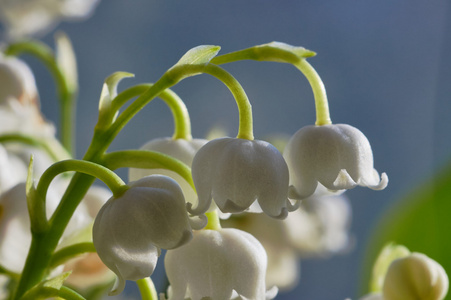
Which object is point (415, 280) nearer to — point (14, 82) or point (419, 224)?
point (14, 82)

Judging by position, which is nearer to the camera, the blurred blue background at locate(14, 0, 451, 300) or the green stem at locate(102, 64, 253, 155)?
the green stem at locate(102, 64, 253, 155)

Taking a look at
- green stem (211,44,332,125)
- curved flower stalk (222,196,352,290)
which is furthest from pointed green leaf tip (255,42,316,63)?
curved flower stalk (222,196,352,290)

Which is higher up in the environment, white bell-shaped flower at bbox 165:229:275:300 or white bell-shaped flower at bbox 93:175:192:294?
white bell-shaped flower at bbox 93:175:192:294

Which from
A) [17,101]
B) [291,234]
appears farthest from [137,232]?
[291,234]

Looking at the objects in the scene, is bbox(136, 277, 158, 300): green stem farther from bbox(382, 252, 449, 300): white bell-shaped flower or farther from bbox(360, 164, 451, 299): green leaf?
bbox(360, 164, 451, 299): green leaf

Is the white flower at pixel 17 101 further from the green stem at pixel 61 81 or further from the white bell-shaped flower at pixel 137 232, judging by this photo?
the white bell-shaped flower at pixel 137 232

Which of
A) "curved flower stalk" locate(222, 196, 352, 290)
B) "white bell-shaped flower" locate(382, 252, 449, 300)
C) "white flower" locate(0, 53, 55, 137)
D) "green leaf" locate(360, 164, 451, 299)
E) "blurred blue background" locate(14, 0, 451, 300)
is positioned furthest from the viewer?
"blurred blue background" locate(14, 0, 451, 300)

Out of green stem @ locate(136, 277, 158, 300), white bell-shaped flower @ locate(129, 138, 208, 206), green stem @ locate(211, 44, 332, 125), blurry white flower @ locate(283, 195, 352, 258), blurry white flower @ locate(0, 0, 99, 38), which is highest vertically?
blurry white flower @ locate(0, 0, 99, 38)
